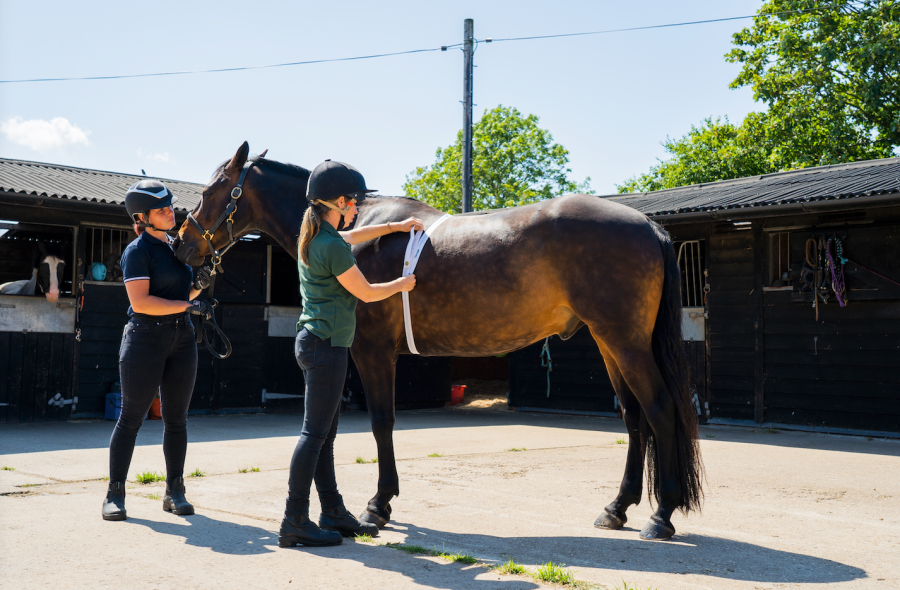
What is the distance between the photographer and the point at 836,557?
323 cm

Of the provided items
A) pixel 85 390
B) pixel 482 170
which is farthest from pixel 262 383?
pixel 482 170

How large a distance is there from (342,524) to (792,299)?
6.99 meters

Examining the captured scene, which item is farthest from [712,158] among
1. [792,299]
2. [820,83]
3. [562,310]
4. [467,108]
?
[562,310]

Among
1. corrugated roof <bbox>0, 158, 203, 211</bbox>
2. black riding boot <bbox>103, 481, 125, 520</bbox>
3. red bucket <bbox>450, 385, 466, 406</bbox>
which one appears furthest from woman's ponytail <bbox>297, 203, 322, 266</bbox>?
red bucket <bbox>450, 385, 466, 406</bbox>

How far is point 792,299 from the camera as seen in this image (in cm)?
887

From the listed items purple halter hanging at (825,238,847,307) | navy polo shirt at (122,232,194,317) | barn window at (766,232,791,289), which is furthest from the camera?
barn window at (766,232,791,289)

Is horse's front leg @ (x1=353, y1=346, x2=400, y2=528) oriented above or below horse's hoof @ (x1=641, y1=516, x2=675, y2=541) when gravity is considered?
above

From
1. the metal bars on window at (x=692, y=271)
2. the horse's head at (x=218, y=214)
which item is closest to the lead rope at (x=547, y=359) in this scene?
the metal bars on window at (x=692, y=271)

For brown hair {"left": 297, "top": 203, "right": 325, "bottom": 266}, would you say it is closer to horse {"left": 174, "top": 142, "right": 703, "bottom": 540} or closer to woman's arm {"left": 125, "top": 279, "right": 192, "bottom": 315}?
horse {"left": 174, "top": 142, "right": 703, "bottom": 540}

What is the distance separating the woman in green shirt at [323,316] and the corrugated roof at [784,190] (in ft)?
19.8

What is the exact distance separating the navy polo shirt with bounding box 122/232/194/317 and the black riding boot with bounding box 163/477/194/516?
973 mm

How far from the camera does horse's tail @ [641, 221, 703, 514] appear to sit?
3.64 metres

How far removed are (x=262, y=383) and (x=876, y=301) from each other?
8.02m

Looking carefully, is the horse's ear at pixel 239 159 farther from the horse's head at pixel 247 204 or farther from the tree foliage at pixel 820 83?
the tree foliage at pixel 820 83
